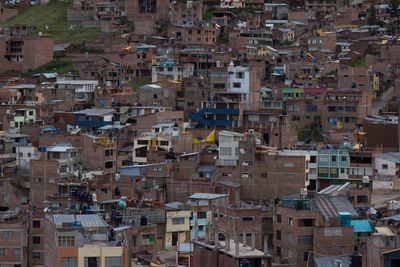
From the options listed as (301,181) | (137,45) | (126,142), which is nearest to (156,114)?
(126,142)

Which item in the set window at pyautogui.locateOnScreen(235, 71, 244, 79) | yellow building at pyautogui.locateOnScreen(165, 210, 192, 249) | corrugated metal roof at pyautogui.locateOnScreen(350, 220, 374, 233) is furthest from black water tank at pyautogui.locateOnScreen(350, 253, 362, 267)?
window at pyautogui.locateOnScreen(235, 71, 244, 79)

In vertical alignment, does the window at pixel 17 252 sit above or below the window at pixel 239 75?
below

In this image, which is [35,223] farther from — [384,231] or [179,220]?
[384,231]

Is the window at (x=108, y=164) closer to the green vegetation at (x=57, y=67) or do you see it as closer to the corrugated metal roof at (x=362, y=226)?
the corrugated metal roof at (x=362, y=226)

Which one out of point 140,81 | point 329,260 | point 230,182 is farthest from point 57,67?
point 329,260

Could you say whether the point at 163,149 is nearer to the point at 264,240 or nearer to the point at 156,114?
the point at 156,114

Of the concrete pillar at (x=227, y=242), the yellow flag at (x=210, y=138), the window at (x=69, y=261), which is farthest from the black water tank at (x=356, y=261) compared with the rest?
the yellow flag at (x=210, y=138)
